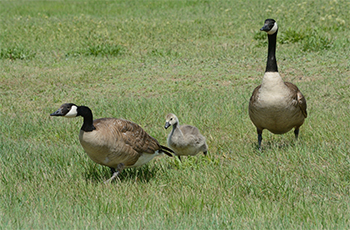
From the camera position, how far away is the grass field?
475 cm

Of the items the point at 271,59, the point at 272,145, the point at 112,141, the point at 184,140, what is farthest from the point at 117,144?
the point at 272,145

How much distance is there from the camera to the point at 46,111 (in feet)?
35.2

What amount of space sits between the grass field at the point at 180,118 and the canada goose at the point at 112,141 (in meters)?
0.33

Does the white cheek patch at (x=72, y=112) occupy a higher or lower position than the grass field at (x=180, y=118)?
higher

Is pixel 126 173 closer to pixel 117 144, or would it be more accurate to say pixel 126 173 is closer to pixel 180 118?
pixel 117 144

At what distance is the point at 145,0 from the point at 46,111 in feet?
72.4

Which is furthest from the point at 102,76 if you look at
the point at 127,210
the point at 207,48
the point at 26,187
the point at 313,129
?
the point at 127,210

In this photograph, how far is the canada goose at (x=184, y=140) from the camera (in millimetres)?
7184

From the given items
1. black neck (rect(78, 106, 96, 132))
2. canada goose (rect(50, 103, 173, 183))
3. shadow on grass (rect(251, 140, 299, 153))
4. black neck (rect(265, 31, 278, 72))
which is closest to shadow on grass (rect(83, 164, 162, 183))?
canada goose (rect(50, 103, 173, 183))

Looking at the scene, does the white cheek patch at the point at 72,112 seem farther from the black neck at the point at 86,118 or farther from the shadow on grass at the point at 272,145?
the shadow on grass at the point at 272,145

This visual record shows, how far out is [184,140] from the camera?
23.6 feet

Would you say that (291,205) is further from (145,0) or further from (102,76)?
(145,0)

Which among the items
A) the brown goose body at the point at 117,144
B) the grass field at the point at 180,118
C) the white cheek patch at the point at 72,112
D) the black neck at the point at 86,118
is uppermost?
the white cheek patch at the point at 72,112

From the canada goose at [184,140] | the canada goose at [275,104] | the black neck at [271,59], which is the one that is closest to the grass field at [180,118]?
the canada goose at [184,140]
